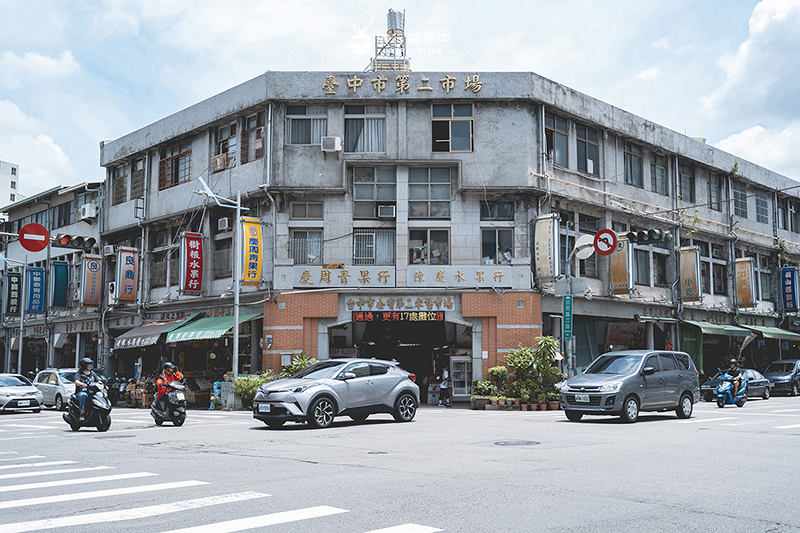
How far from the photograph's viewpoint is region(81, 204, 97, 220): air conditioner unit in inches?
1401

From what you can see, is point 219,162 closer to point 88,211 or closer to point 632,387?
point 88,211

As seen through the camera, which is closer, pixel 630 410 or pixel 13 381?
pixel 630 410

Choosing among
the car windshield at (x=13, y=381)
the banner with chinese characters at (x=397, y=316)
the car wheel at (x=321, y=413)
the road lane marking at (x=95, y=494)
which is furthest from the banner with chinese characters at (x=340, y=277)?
the road lane marking at (x=95, y=494)

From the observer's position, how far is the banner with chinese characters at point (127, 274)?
31.7 m

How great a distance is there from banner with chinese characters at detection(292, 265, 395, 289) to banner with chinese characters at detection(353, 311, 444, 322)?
99cm

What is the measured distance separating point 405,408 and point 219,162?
51.1 feet

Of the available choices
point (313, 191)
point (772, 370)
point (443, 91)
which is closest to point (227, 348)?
point (313, 191)

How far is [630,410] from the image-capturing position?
1659 cm

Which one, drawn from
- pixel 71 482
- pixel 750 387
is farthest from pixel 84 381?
pixel 750 387

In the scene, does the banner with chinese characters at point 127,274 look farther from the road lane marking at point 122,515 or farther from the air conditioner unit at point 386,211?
the road lane marking at point 122,515

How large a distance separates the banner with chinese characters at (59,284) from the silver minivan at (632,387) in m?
A: 29.4

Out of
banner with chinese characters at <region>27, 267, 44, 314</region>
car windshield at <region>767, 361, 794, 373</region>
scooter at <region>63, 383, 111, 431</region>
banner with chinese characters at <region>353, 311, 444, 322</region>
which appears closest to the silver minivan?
banner with chinese characters at <region>353, 311, 444, 322</region>

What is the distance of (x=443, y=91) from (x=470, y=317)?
26.8 feet

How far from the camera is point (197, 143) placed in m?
30.3
